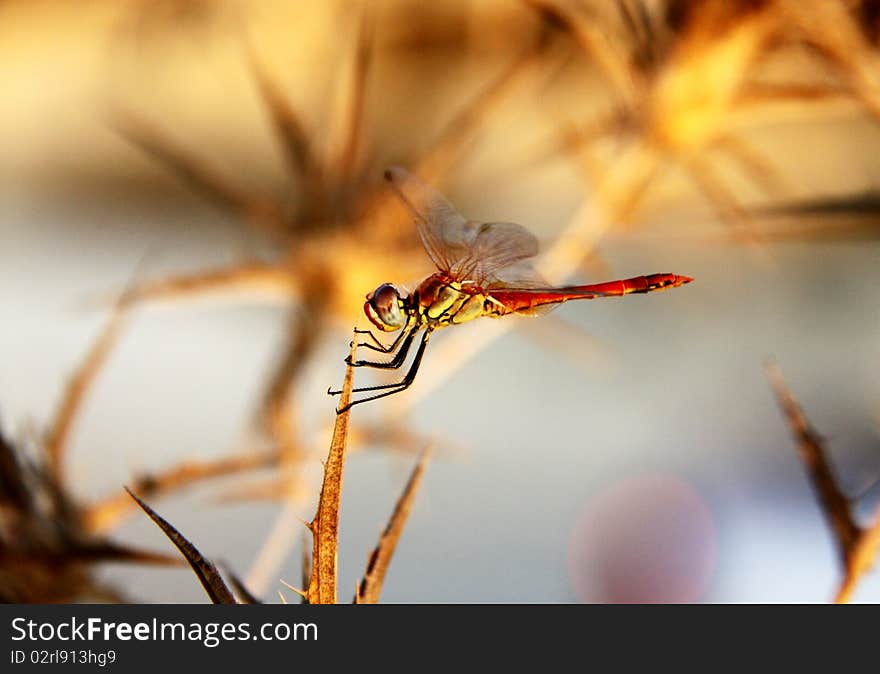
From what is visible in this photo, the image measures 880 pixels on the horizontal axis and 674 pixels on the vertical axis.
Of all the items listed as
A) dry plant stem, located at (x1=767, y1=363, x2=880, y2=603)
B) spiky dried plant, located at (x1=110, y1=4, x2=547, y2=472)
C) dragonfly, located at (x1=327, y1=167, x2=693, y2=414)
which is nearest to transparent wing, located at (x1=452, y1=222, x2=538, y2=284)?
dragonfly, located at (x1=327, y1=167, x2=693, y2=414)

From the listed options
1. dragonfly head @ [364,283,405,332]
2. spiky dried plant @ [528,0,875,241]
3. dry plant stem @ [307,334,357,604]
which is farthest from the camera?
spiky dried plant @ [528,0,875,241]

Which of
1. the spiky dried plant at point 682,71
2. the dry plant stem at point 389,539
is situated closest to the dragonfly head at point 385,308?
the dry plant stem at point 389,539

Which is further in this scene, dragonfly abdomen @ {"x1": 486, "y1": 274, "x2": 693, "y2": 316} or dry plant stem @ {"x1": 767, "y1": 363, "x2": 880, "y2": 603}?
dragonfly abdomen @ {"x1": 486, "y1": 274, "x2": 693, "y2": 316}

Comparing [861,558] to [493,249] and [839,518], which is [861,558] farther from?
[493,249]

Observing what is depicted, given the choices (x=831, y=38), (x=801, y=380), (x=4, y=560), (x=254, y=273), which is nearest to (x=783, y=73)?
(x=801, y=380)

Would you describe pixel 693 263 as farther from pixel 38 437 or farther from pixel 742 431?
pixel 38 437

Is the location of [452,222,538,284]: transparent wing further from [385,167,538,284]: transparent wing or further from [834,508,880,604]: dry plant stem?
[834,508,880,604]: dry plant stem

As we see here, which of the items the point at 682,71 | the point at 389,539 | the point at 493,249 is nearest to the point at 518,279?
the point at 493,249
